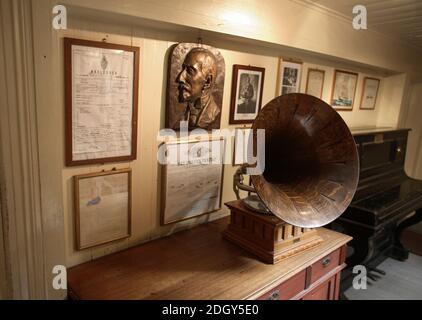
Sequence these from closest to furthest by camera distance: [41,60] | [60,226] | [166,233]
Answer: [41,60], [60,226], [166,233]

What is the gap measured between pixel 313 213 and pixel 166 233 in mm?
790

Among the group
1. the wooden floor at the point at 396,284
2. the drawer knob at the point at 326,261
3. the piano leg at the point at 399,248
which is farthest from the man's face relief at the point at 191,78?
the piano leg at the point at 399,248

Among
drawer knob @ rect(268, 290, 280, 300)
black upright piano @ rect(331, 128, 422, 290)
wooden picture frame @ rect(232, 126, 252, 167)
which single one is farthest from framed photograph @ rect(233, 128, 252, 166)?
black upright piano @ rect(331, 128, 422, 290)

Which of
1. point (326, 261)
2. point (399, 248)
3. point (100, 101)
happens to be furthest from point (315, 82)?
point (399, 248)

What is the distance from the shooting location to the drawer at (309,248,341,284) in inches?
61.9

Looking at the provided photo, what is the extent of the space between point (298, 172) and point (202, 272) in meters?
0.67

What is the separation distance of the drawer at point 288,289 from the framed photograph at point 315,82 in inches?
56.6

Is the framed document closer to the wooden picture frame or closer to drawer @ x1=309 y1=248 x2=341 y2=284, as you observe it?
the wooden picture frame

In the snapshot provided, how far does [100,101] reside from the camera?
132cm

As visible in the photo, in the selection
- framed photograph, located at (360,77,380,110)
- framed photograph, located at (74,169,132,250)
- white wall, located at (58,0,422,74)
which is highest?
white wall, located at (58,0,422,74)

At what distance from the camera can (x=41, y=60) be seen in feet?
3.27

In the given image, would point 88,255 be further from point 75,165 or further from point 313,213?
point 313,213

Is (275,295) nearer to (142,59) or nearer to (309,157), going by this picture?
(309,157)
